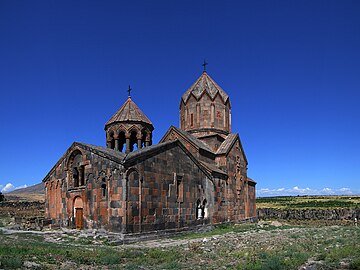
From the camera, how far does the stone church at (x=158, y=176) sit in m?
16.4

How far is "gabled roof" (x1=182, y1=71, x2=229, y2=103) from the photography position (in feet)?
90.7

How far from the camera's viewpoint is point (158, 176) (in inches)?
710

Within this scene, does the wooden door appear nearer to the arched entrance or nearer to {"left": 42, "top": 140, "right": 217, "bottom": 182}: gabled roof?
the arched entrance

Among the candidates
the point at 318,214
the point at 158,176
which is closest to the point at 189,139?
the point at 158,176

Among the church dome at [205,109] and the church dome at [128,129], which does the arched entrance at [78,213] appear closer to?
the church dome at [128,129]

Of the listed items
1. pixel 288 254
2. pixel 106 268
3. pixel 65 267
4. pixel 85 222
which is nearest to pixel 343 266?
pixel 288 254

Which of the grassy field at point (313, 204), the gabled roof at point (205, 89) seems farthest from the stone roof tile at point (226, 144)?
the grassy field at point (313, 204)

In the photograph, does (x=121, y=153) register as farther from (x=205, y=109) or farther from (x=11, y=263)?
(x=205, y=109)

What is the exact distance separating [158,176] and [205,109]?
423 inches

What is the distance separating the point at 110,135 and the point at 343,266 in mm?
17968

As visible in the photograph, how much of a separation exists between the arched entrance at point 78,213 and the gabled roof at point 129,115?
21.4 ft

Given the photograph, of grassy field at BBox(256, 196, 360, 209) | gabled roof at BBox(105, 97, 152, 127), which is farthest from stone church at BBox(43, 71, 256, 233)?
grassy field at BBox(256, 196, 360, 209)

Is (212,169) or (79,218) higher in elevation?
(212,169)

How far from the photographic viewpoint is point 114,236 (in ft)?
50.3
